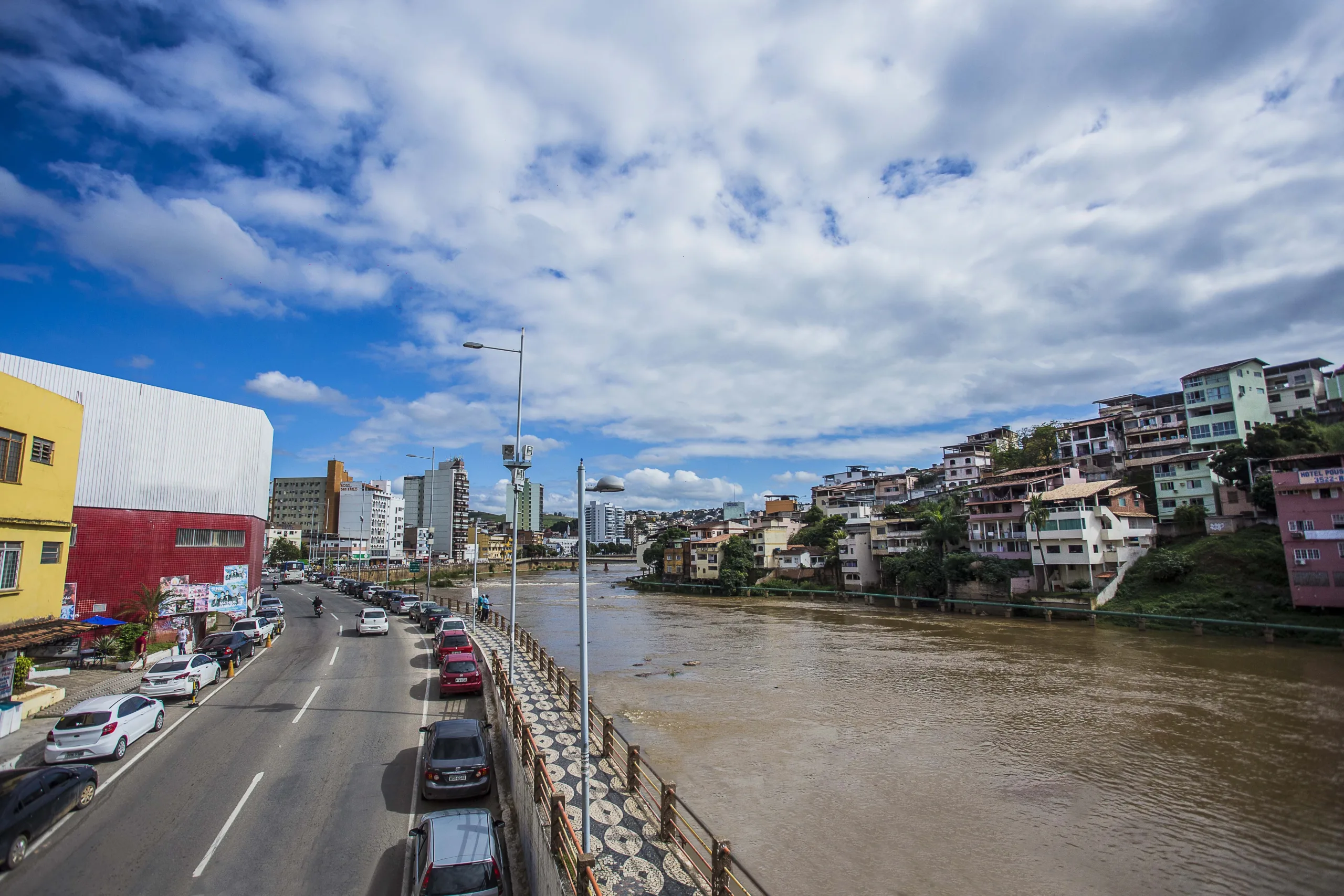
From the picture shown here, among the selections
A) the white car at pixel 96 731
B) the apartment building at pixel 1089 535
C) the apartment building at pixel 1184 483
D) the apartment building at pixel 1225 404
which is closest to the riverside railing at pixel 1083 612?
the apartment building at pixel 1089 535

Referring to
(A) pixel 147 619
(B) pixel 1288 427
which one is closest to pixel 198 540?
(A) pixel 147 619

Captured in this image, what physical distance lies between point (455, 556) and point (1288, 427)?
161058 millimetres

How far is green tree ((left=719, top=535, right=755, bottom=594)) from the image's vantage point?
8938 cm

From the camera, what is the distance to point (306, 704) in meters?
21.1

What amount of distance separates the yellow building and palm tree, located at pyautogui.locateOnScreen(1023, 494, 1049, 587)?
210ft

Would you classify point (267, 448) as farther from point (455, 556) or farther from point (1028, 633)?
point (455, 556)

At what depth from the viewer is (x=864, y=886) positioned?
1302 cm

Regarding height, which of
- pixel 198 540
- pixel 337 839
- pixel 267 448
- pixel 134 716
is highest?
pixel 267 448

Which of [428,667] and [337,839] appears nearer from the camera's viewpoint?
[337,839]

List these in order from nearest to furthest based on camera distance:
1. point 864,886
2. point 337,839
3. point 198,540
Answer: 1. point 337,839
2. point 864,886
3. point 198,540

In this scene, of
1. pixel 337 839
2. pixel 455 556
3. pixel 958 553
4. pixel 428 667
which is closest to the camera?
pixel 337 839

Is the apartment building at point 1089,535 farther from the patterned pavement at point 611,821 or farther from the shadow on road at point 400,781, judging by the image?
A: the shadow on road at point 400,781

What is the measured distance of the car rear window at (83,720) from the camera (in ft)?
49.5

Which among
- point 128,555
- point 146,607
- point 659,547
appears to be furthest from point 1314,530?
point 659,547
